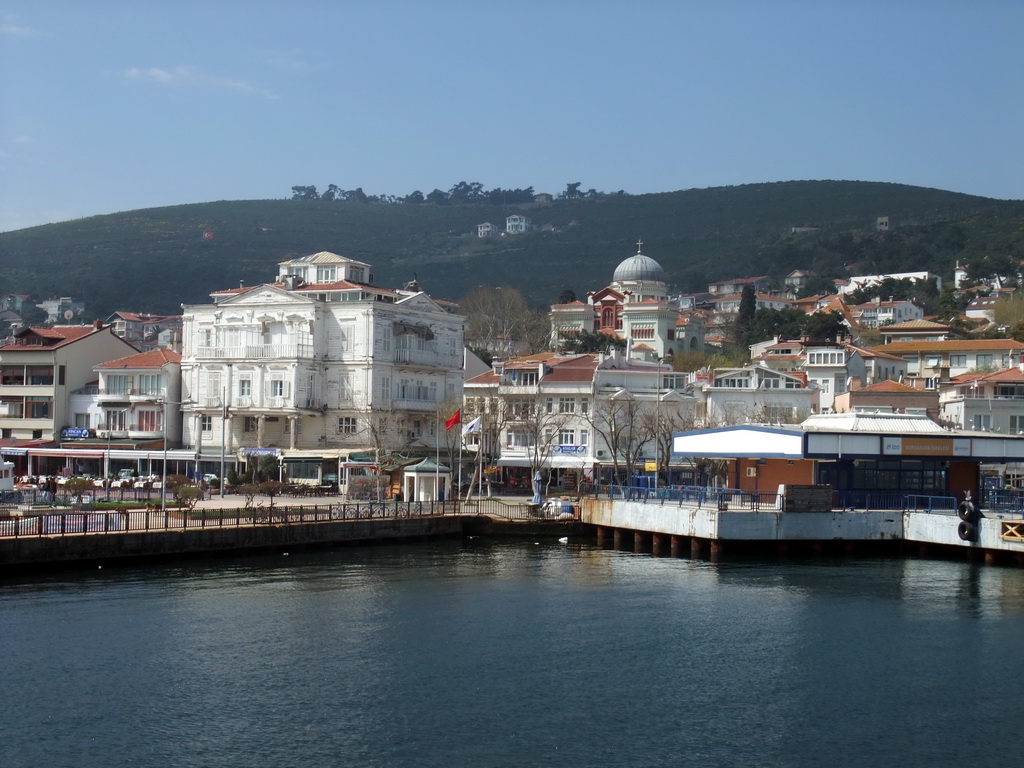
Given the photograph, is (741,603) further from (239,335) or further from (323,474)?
(239,335)

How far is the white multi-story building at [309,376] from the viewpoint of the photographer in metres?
78.4

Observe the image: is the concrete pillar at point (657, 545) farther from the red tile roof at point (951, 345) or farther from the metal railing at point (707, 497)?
the red tile roof at point (951, 345)

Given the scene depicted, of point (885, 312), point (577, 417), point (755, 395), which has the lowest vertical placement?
point (577, 417)

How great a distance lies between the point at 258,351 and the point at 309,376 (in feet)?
13.0

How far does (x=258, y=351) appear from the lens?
80500 mm

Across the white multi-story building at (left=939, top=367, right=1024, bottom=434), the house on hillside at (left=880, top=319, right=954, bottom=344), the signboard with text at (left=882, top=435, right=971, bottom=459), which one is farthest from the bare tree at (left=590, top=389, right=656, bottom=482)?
the house on hillside at (left=880, top=319, right=954, bottom=344)

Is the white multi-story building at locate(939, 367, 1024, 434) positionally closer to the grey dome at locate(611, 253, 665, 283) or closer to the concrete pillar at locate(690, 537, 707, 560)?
the concrete pillar at locate(690, 537, 707, 560)

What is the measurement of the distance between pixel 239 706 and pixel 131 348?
7081 cm

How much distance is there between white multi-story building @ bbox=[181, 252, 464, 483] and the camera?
257 feet

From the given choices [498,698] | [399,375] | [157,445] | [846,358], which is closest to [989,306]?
[846,358]

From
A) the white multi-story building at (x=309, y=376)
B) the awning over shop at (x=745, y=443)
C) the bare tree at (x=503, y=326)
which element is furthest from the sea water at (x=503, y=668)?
the bare tree at (x=503, y=326)

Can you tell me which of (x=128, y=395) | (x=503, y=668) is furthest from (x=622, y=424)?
(x=503, y=668)

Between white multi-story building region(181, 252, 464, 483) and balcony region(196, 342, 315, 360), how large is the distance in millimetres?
63

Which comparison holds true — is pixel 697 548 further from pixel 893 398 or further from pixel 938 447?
pixel 893 398
